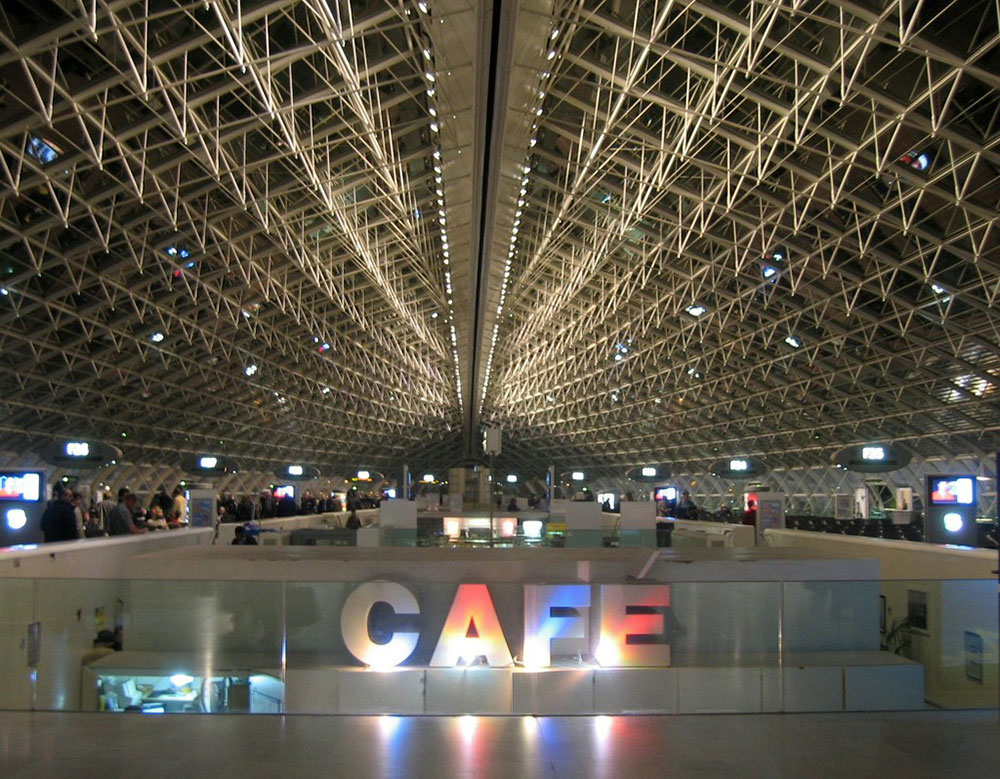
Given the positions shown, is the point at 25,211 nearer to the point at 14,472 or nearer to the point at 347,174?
the point at 347,174

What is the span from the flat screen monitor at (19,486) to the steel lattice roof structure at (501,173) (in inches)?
348

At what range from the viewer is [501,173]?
23.7 meters

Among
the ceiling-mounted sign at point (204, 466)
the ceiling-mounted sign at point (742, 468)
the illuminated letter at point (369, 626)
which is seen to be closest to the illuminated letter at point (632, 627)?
the illuminated letter at point (369, 626)

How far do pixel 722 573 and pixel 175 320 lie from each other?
37478 millimetres

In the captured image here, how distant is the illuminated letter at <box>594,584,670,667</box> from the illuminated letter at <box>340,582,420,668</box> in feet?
5.11

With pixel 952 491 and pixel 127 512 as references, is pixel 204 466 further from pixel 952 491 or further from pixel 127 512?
pixel 952 491

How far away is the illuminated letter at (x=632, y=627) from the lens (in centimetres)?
732

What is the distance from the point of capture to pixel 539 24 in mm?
16344

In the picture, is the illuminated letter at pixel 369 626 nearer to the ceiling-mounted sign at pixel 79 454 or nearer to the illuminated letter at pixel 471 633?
the illuminated letter at pixel 471 633

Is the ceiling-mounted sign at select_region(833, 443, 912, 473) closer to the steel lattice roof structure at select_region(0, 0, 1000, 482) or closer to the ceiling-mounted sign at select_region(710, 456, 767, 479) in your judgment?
the steel lattice roof structure at select_region(0, 0, 1000, 482)

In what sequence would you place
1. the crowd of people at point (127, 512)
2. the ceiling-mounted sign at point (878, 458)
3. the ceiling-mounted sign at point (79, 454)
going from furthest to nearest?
the ceiling-mounted sign at point (878, 458) → the ceiling-mounted sign at point (79, 454) → the crowd of people at point (127, 512)

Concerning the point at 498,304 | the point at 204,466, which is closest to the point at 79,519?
the point at 204,466

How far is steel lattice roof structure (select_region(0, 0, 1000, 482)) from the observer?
19.4 m

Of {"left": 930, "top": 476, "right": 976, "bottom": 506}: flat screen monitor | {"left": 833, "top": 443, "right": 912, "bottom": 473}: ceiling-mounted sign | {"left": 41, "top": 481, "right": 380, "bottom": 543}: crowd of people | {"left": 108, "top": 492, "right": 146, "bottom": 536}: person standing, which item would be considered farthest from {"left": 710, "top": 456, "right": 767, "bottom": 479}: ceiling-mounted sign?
{"left": 108, "top": 492, "right": 146, "bottom": 536}: person standing
